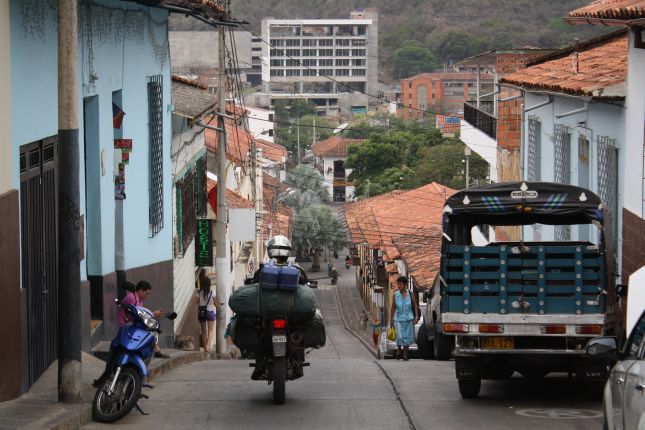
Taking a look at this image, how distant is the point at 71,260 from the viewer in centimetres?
1075

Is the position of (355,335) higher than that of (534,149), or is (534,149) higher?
(534,149)

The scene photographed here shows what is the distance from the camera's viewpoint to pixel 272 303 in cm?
1220

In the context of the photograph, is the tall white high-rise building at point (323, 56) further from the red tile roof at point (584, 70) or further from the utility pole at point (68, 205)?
the utility pole at point (68, 205)

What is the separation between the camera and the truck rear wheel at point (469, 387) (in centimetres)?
1266

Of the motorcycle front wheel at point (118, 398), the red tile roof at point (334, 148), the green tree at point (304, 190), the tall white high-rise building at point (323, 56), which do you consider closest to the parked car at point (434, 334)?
A: the motorcycle front wheel at point (118, 398)

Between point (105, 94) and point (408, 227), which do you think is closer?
point (105, 94)

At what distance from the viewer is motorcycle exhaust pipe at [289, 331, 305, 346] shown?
12.4 m

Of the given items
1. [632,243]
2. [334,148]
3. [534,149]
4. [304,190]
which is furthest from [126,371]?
[334,148]

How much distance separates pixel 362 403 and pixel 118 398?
263 cm

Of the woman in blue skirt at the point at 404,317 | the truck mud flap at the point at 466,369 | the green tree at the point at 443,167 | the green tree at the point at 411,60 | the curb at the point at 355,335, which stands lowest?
the curb at the point at 355,335

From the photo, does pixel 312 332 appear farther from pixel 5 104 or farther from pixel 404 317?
pixel 404 317

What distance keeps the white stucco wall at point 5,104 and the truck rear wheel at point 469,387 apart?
16.5ft

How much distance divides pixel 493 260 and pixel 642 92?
487cm

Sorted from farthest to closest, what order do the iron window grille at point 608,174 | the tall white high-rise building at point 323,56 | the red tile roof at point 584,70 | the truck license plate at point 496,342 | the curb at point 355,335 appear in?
the tall white high-rise building at point 323,56 < the curb at point 355,335 < the red tile roof at point 584,70 < the iron window grille at point 608,174 < the truck license plate at point 496,342
